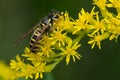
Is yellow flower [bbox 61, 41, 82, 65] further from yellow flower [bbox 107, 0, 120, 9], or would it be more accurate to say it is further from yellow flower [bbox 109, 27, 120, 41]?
yellow flower [bbox 107, 0, 120, 9]

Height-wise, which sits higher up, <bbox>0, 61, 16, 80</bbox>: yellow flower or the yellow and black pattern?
the yellow and black pattern

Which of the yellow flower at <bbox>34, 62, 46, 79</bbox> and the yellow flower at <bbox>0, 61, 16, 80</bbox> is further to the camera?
the yellow flower at <bbox>0, 61, 16, 80</bbox>

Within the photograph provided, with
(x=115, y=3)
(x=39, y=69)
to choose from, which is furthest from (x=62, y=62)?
(x=115, y=3)

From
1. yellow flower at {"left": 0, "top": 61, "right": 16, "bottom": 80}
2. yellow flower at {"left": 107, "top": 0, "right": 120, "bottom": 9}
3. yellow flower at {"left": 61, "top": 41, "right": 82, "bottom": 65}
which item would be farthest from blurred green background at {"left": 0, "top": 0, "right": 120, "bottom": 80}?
yellow flower at {"left": 107, "top": 0, "right": 120, "bottom": 9}

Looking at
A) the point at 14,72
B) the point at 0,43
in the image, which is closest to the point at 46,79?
the point at 14,72

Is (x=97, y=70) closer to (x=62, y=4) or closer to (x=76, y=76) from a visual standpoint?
(x=76, y=76)

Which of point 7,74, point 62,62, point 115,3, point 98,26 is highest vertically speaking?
point 115,3

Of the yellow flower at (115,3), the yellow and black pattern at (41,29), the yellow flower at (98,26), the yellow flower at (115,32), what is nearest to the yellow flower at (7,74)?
the yellow and black pattern at (41,29)

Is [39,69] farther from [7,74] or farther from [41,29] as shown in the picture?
[7,74]
